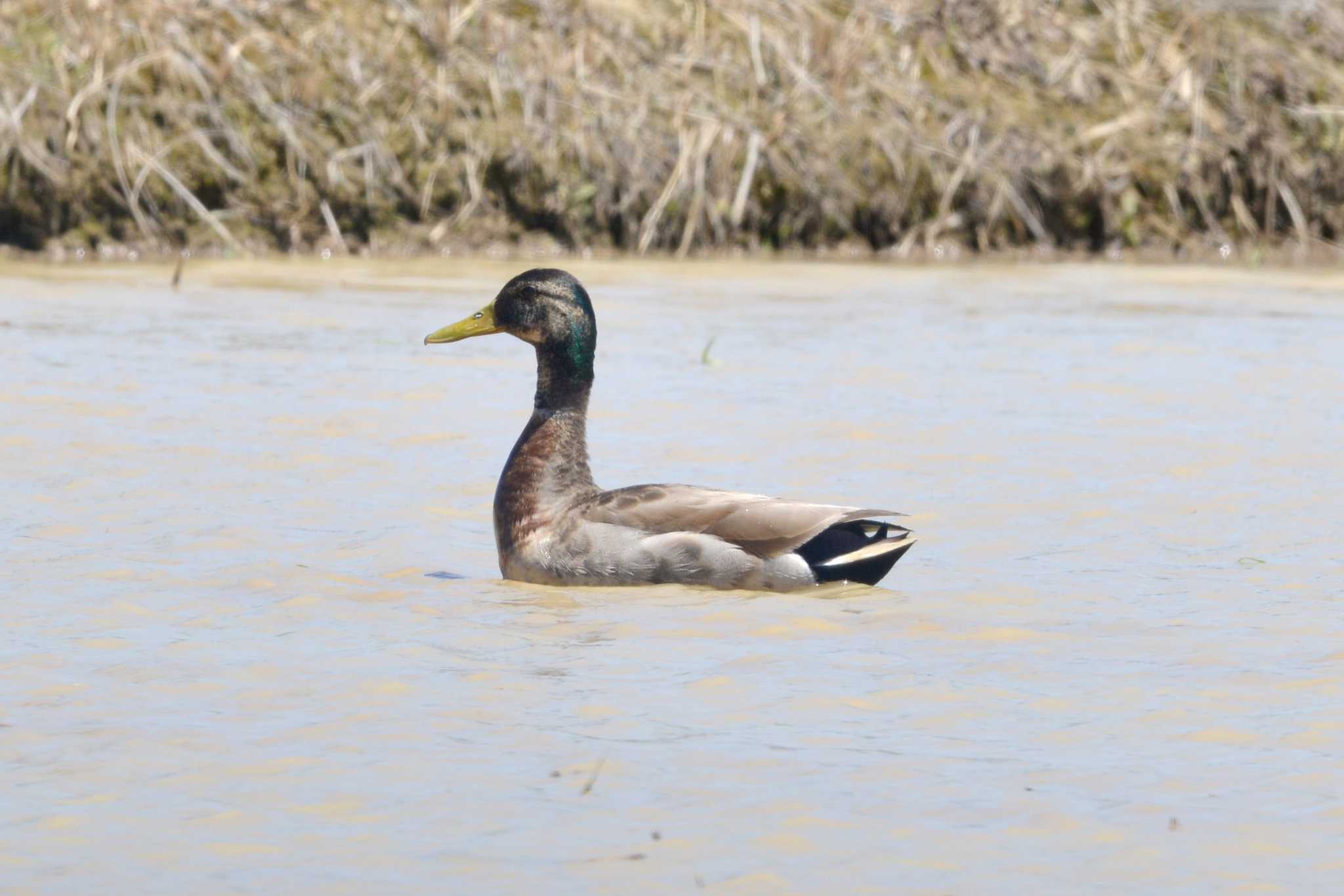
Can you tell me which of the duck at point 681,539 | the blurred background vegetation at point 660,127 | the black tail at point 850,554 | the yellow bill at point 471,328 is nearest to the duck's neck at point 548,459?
the duck at point 681,539

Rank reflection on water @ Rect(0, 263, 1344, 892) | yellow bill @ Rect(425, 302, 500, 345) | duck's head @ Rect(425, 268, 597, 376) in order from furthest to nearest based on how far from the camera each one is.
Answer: yellow bill @ Rect(425, 302, 500, 345) → duck's head @ Rect(425, 268, 597, 376) → reflection on water @ Rect(0, 263, 1344, 892)

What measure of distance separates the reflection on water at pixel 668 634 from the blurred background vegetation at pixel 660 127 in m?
3.48

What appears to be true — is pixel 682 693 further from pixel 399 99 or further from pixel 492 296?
pixel 399 99

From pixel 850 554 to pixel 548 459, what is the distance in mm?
1162

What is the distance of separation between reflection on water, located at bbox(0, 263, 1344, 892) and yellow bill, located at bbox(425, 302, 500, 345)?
59cm

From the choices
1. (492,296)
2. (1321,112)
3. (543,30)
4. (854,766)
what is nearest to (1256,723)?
(854,766)

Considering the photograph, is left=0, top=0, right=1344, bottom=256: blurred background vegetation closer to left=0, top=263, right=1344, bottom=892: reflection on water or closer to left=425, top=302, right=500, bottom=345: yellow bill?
left=0, top=263, right=1344, bottom=892: reflection on water

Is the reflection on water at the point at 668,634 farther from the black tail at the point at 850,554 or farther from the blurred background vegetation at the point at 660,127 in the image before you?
the blurred background vegetation at the point at 660,127

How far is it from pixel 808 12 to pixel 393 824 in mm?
14355

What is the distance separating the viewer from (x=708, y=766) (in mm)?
4270

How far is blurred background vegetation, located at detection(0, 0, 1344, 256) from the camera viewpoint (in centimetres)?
1470

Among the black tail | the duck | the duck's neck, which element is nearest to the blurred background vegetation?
the duck's neck

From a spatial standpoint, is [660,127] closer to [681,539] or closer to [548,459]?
[548,459]

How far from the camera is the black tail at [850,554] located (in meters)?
6.24
